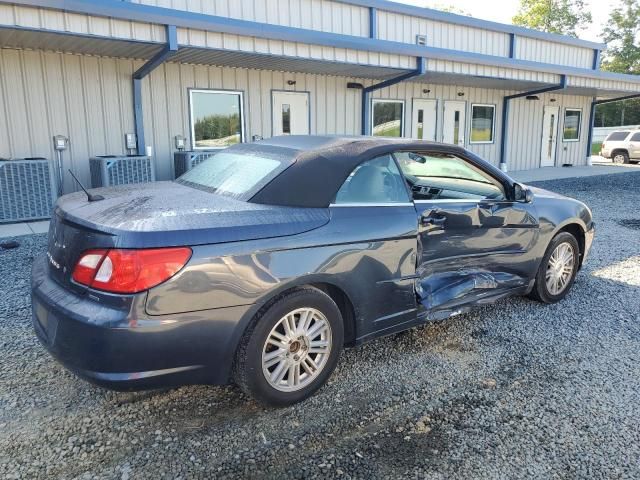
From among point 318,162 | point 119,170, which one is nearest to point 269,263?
point 318,162

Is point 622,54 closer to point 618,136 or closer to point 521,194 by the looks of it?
point 618,136

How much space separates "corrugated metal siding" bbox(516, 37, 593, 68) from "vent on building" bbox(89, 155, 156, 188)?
13.0m

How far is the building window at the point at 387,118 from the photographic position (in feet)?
43.0

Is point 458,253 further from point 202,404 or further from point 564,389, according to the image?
point 202,404

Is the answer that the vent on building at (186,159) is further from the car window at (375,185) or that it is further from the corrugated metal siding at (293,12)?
the car window at (375,185)

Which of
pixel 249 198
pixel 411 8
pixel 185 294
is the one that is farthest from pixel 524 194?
pixel 411 8

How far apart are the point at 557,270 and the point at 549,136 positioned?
15377 millimetres

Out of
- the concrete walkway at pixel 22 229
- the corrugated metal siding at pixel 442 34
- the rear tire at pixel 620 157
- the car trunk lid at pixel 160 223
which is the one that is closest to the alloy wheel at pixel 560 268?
the car trunk lid at pixel 160 223

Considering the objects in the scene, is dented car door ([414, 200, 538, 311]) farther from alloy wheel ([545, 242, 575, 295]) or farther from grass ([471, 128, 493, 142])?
grass ([471, 128, 493, 142])

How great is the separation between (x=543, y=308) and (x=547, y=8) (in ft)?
176

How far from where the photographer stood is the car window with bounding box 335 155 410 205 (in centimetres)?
304

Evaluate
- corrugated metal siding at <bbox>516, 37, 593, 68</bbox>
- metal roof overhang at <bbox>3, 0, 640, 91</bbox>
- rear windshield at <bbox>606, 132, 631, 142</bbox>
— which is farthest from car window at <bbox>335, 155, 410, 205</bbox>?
rear windshield at <bbox>606, 132, 631, 142</bbox>

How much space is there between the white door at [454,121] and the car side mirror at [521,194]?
436 inches

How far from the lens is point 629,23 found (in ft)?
157
